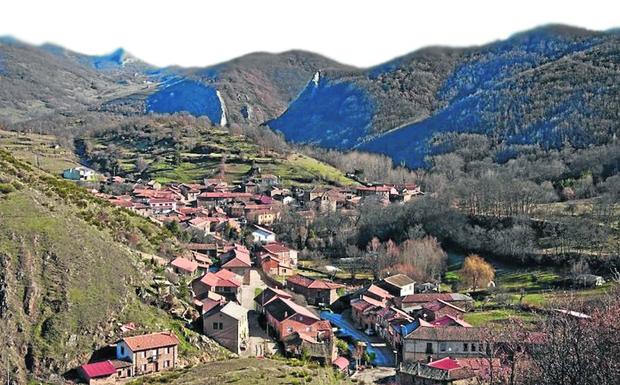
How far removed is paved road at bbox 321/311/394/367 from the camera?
3012 cm

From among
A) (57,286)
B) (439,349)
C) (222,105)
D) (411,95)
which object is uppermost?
(411,95)

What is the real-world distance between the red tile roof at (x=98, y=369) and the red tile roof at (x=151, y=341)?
0.99m

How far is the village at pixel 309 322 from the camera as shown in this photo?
24125 mm

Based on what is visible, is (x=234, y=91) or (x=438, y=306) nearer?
(x=438, y=306)

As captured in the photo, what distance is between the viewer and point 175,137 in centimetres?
9788

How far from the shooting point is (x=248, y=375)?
74.7 ft

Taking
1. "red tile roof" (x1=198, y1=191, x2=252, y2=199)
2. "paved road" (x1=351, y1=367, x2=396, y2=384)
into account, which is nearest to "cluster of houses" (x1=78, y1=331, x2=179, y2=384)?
"paved road" (x1=351, y1=367, x2=396, y2=384)

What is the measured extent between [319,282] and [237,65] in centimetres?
14986

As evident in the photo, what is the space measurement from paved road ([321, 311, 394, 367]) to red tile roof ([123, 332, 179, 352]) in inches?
363

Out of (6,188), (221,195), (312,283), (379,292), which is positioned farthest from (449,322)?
(221,195)

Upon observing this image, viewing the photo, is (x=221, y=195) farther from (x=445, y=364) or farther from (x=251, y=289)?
(x=445, y=364)

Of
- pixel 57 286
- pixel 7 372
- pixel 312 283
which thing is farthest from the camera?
pixel 312 283

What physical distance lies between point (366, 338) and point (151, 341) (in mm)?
12367

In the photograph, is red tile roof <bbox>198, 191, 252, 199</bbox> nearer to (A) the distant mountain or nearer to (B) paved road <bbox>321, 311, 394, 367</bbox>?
(B) paved road <bbox>321, 311, 394, 367</bbox>
